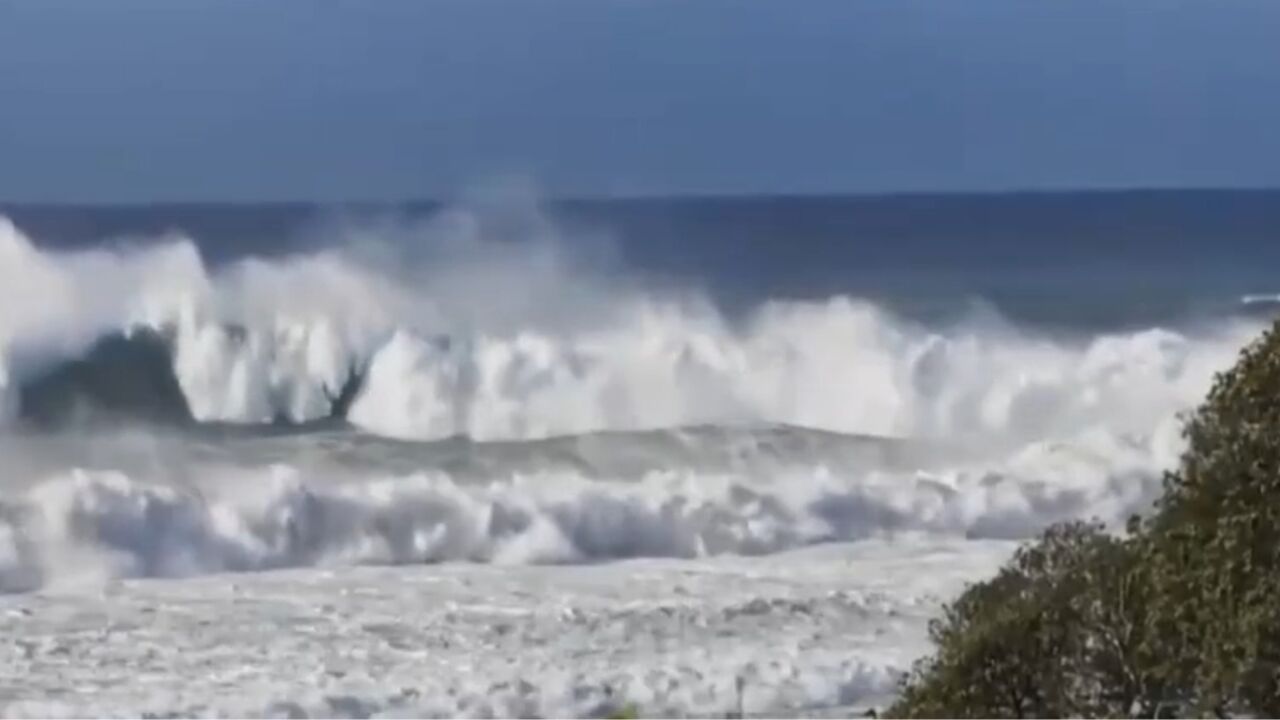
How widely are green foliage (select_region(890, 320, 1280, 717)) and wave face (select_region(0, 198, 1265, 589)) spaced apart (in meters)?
8.88

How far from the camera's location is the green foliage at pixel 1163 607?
5.66 meters

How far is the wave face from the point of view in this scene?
52.5 ft

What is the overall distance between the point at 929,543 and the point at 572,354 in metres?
9.94

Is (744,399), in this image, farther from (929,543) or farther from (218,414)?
(929,543)

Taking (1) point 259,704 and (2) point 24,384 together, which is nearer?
(1) point 259,704

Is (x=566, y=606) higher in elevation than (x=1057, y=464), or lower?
lower

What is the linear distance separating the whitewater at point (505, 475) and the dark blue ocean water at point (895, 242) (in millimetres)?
4523

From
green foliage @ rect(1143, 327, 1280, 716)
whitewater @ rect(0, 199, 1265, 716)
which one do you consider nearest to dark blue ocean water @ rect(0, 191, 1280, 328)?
whitewater @ rect(0, 199, 1265, 716)

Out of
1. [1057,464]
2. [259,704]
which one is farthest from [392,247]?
[259,704]

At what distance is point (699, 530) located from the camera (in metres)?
16.2

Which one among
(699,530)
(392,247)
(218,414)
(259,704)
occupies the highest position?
(392,247)

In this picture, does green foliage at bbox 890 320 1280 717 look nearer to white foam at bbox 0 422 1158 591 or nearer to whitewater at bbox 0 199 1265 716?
whitewater at bbox 0 199 1265 716

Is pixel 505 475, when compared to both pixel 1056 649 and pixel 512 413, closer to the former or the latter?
pixel 512 413

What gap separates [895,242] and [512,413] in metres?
44.9
